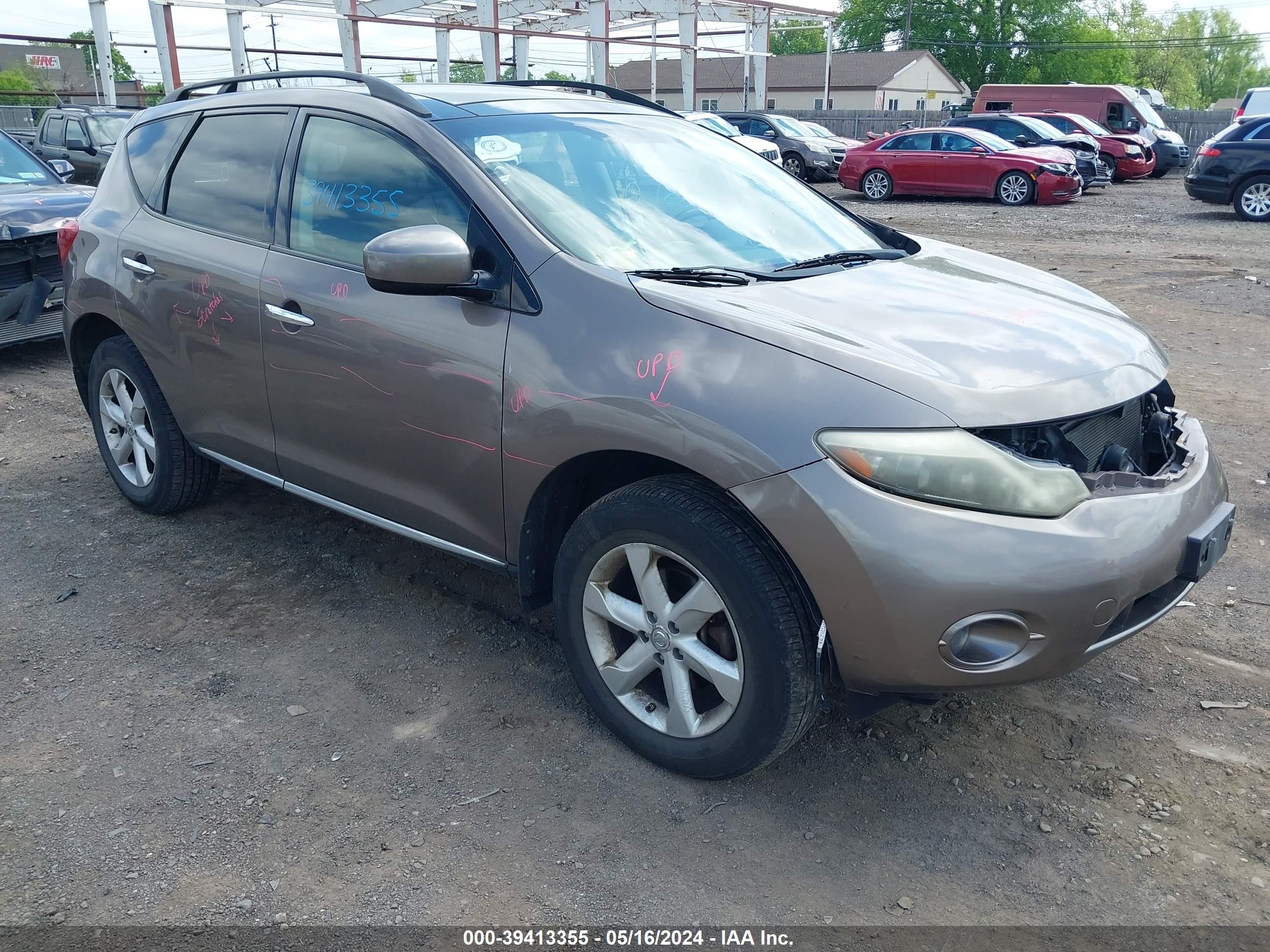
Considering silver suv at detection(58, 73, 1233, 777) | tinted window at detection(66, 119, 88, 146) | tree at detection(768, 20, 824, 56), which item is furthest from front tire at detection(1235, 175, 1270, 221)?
tree at detection(768, 20, 824, 56)

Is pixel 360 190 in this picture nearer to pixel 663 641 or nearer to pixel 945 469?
pixel 663 641

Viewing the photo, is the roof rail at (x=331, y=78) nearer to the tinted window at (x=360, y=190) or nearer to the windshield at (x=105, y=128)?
the tinted window at (x=360, y=190)

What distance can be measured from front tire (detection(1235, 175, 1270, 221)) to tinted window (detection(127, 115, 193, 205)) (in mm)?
15894

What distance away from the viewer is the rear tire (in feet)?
65.7

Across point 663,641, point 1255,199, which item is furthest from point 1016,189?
point 663,641

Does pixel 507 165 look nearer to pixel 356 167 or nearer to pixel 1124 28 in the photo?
pixel 356 167

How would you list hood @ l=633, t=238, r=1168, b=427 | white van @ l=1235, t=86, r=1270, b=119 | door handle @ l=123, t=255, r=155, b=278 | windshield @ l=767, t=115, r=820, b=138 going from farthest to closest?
windshield @ l=767, t=115, r=820, b=138 < white van @ l=1235, t=86, r=1270, b=119 < door handle @ l=123, t=255, r=155, b=278 < hood @ l=633, t=238, r=1168, b=427

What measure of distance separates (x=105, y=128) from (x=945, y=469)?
17630 millimetres

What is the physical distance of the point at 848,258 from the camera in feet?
11.6

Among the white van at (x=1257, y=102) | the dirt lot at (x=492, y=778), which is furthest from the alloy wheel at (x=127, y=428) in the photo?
the white van at (x=1257, y=102)

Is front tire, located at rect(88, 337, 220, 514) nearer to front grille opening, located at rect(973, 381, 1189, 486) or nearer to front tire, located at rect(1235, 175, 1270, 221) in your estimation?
front grille opening, located at rect(973, 381, 1189, 486)

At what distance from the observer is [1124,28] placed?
245 ft

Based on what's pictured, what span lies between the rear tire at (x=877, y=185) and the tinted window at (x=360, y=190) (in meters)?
17.9

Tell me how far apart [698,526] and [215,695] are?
5.91 feet
